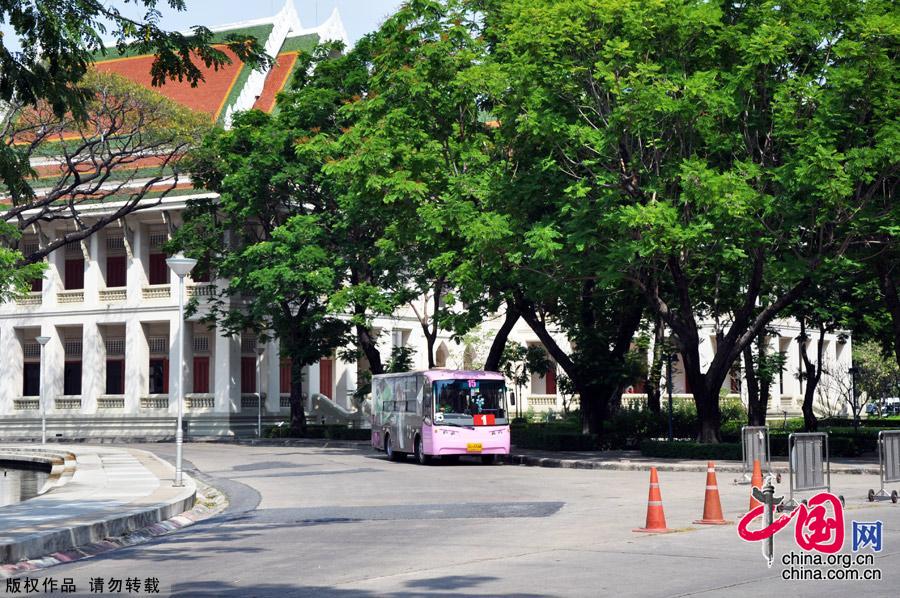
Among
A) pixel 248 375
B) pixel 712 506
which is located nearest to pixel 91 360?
pixel 248 375

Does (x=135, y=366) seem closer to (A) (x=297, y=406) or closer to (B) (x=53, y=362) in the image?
(B) (x=53, y=362)

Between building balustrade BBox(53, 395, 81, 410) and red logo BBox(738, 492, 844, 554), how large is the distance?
1919 inches

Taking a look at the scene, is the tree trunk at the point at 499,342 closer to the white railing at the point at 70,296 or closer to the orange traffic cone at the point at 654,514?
the orange traffic cone at the point at 654,514

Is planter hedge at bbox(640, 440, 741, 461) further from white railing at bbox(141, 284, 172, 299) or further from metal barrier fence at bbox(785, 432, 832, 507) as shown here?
white railing at bbox(141, 284, 172, 299)

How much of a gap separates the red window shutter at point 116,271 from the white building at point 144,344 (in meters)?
0.07

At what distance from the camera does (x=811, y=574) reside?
11.1m

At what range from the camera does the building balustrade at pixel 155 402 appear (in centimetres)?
5593

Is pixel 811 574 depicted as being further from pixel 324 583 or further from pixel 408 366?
pixel 408 366

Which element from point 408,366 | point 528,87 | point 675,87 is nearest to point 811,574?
point 675,87

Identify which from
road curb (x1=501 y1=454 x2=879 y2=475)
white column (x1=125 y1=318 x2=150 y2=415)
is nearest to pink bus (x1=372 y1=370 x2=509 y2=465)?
road curb (x1=501 y1=454 x2=879 y2=475)

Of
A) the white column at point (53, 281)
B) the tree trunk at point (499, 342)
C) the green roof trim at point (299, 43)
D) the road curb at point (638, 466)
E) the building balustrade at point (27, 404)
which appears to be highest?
the green roof trim at point (299, 43)

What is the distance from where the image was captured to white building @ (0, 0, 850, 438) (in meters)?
55.6

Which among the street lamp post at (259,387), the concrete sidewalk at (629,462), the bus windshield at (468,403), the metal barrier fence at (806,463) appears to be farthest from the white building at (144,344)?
the metal barrier fence at (806,463)

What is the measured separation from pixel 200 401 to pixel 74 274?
10.9 metres
